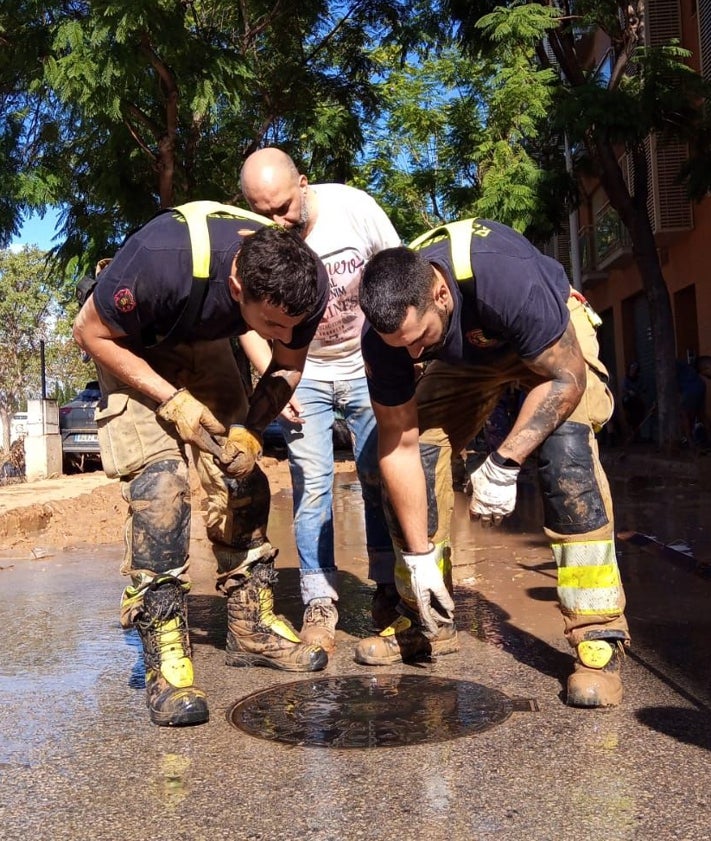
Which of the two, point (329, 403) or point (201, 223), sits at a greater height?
point (201, 223)

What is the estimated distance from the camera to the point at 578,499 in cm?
364

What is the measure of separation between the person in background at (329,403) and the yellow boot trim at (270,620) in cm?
16

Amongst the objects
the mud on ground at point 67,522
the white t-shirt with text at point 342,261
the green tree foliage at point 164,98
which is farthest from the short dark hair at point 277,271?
the green tree foliage at point 164,98

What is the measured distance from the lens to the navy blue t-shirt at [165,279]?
3.56 metres

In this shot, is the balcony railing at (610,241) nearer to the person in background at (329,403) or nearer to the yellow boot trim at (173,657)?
the person in background at (329,403)

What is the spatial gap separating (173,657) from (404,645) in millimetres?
950

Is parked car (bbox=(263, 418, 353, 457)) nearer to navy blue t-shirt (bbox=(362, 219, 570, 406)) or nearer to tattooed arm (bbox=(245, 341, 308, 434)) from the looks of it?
tattooed arm (bbox=(245, 341, 308, 434))

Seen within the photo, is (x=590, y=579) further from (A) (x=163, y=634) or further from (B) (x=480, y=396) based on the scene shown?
(A) (x=163, y=634)

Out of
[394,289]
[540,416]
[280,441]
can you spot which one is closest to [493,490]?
[540,416]

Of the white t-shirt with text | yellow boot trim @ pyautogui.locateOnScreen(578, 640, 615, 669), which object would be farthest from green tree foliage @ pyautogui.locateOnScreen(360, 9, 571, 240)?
yellow boot trim @ pyautogui.locateOnScreen(578, 640, 615, 669)

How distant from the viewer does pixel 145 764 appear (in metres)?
2.96

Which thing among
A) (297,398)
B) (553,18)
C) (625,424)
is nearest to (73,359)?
(625,424)

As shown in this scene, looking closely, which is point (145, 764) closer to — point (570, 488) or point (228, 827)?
point (228, 827)

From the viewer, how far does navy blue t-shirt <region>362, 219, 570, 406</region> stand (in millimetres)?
3469
